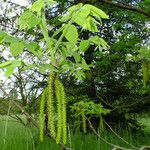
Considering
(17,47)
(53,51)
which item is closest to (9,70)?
(17,47)

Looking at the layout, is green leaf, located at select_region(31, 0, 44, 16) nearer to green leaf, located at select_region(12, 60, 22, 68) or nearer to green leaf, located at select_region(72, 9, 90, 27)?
green leaf, located at select_region(72, 9, 90, 27)

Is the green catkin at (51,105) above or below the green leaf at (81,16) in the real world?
below

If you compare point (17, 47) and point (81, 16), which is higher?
point (81, 16)

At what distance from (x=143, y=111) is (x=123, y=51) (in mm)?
2640

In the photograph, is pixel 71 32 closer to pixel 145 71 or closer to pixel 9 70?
pixel 9 70

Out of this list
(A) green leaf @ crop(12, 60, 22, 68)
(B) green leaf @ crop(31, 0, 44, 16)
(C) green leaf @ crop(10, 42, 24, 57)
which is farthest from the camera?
(B) green leaf @ crop(31, 0, 44, 16)

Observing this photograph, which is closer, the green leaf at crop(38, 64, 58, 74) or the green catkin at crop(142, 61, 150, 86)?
the green leaf at crop(38, 64, 58, 74)

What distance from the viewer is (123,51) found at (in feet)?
27.5

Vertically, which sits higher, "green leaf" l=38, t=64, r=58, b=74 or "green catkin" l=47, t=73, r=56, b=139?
"green leaf" l=38, t=64, r=58, b=74

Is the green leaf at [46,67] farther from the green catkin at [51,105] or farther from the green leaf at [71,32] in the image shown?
the green leaf at [71,32]

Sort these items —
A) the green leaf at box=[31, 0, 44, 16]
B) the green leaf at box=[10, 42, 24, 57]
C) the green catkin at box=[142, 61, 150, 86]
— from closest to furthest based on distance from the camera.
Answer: the green leaf at box=[10, 42, 24, 57] → the green leaf at box=[31, 0, 44, 16] → the green catkin at box=[142, 61, 150, 86]

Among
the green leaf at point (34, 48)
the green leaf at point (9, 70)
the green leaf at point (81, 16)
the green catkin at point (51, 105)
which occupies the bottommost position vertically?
the green catkin at point (51, 105)

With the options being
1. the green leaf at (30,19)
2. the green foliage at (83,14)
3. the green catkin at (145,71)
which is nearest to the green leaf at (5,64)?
the green leaf at (30,19)

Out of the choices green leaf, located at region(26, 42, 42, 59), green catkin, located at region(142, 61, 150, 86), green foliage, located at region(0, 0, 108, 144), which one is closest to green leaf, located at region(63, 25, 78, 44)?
green foliage, located at region(0, 0, 108, 144)
